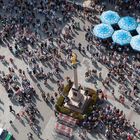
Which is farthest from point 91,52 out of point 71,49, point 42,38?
point 42,38

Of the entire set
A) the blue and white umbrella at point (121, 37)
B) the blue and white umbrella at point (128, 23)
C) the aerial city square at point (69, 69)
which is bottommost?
the aerial city square at point (69, 69)

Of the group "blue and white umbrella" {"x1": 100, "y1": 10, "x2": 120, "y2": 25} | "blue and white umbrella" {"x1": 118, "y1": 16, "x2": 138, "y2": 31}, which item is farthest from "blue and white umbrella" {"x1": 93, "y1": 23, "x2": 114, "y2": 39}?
"blue and white umbrella" {"x1": 118, "y1": 16, "x2": 138, "y2": 31}

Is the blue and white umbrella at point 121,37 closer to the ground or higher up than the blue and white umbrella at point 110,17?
closer to the ground

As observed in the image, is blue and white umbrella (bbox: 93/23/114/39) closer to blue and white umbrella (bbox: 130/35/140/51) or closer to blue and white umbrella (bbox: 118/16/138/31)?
blue and white umbrella (bbox: 118/16/138/31)

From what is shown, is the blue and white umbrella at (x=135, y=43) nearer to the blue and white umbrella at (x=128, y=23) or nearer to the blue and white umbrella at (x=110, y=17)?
the blue and white umbrella at (x=128, y=23)

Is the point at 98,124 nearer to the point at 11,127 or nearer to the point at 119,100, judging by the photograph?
the point at 119,100

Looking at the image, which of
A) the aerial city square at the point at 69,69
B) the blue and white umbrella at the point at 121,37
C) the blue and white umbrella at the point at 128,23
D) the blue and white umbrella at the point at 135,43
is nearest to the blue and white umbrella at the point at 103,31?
the aerial city square at the point at 69,69

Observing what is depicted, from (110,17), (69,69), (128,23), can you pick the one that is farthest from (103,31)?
(69,69)

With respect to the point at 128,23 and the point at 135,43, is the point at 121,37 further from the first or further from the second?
the point at 128,23
